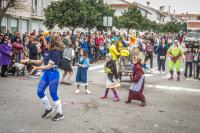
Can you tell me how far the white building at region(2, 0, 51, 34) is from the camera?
36.5 m

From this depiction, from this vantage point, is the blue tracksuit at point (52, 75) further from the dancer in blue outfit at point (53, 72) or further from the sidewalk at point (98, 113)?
the sidewalk at point (98, 113)

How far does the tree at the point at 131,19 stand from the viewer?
47.8 metres

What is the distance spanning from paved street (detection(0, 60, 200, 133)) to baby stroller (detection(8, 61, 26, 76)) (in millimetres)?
1226

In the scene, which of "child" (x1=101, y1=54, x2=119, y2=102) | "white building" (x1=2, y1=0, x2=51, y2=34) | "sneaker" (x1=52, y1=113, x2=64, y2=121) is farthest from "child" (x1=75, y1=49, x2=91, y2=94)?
"white building" (x1=2, y1=0, x2=51, y2=34)

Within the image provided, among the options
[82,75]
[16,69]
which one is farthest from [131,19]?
[82,75]

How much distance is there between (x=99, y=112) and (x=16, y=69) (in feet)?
23.1

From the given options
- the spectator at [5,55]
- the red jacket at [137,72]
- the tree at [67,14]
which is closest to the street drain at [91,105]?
the red jacket at [137,72]

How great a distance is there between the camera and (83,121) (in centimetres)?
832

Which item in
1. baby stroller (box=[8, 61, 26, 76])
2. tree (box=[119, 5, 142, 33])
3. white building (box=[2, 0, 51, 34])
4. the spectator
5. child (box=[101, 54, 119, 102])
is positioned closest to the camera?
child (box=[101, 54, 119, 102])

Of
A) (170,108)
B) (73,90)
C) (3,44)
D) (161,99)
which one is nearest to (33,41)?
(3,44)

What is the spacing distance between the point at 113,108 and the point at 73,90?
3025mm

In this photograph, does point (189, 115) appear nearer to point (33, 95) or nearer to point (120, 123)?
point (120, 123)

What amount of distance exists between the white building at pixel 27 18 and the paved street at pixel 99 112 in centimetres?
2339

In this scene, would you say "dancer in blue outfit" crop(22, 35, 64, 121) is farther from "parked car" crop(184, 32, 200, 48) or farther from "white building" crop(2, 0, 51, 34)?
"parked car" crop(184, 32, 200, 48)
